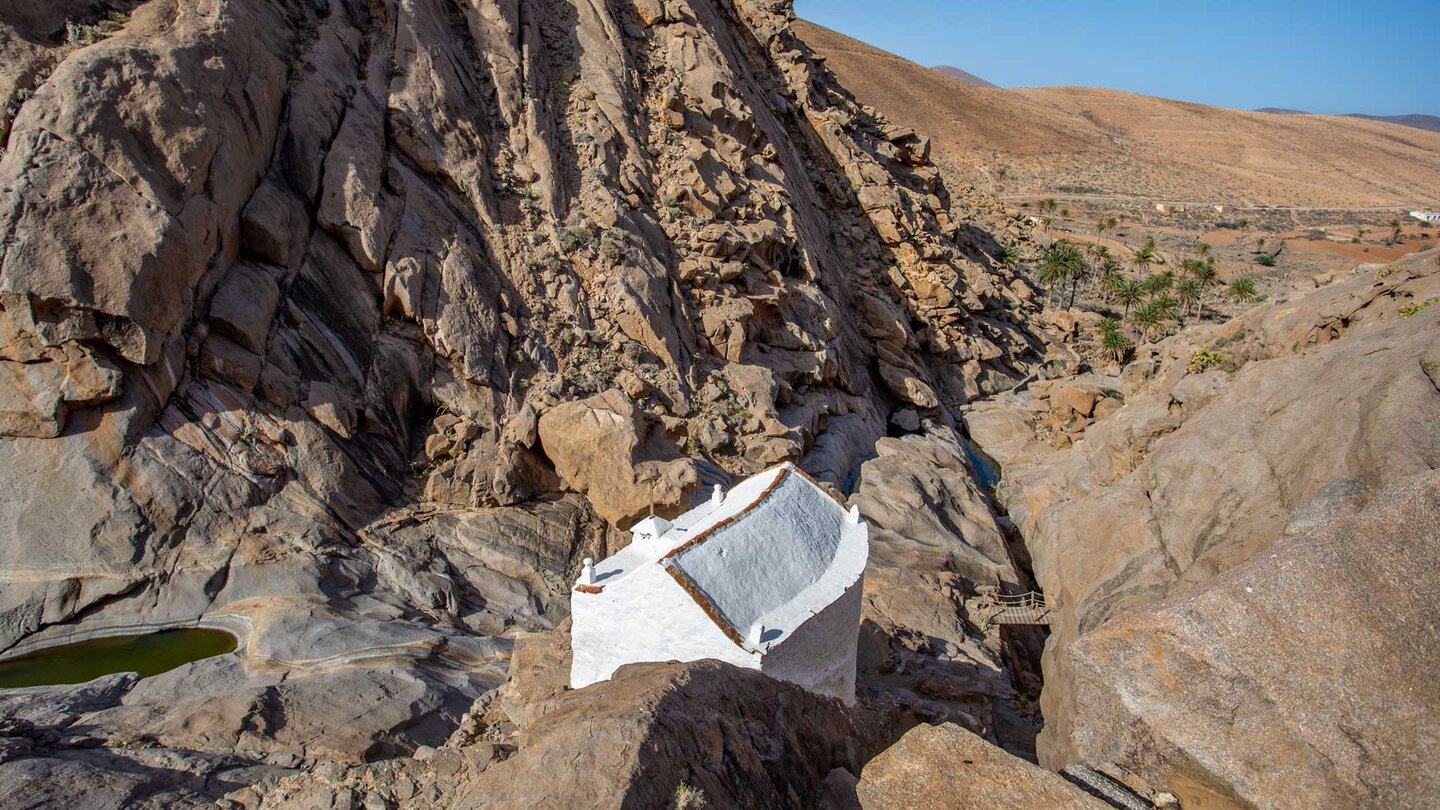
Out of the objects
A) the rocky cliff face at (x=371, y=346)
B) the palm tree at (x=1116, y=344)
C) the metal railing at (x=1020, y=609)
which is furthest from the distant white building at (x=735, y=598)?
the palm tree at (x=1116, y=344)

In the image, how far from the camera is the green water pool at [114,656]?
1327 centimetres

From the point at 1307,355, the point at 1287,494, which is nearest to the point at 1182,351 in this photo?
the point at 1307,355

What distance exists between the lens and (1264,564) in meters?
8.98

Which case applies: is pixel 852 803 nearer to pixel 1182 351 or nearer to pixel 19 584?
pixel 19 584

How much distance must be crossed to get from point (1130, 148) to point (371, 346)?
5071 inches

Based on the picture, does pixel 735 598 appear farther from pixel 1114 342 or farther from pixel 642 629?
pixel 1114 342

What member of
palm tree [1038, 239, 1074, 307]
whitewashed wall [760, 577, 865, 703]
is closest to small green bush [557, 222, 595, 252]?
whitewashed wall [760, 577, 865, 703]

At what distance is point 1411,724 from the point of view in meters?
7.55

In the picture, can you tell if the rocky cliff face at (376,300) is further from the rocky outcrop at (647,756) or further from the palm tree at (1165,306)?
the palm tree at (1165,306)

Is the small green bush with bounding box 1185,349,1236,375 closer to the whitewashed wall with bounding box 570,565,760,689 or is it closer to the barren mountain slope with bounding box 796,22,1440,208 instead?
the whitewashed wall with bounding box 570,565,760,689

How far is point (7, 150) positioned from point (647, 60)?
2148 centimetres

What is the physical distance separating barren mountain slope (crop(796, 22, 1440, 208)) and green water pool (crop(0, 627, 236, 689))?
292ft

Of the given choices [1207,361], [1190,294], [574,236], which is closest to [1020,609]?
[1207,361]

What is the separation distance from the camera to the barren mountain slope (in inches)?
3981
